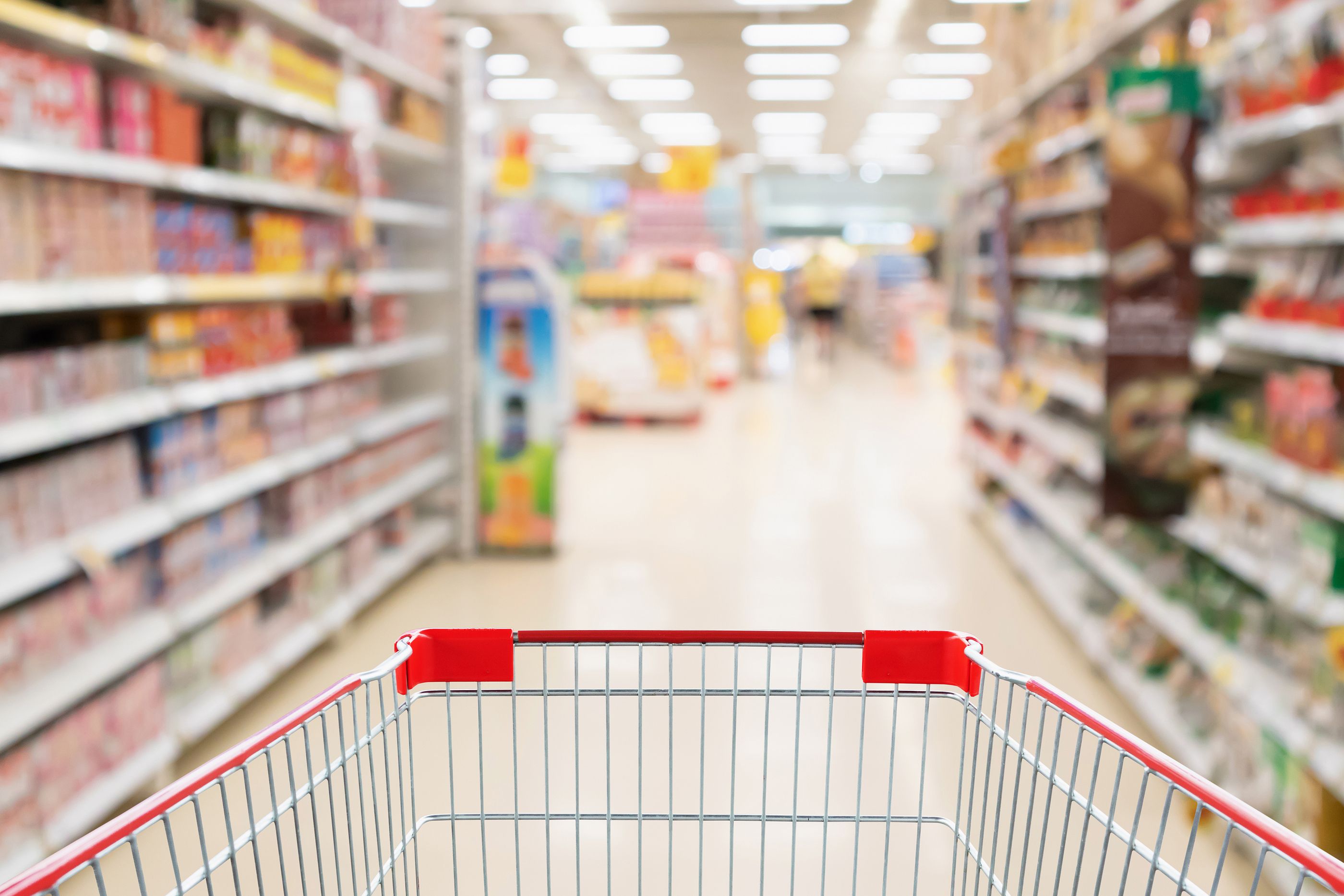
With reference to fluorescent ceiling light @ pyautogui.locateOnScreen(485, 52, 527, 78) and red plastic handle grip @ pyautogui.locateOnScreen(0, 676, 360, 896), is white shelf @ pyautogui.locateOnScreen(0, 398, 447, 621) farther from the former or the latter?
fluorescent ceiling light @ pyautogui.locateOnScreen(485, 52, 527, 78)

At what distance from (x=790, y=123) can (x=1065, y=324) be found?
1306cm

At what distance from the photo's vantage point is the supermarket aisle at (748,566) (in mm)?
4395

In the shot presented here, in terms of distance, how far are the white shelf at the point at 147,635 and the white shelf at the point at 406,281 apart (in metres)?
0.91

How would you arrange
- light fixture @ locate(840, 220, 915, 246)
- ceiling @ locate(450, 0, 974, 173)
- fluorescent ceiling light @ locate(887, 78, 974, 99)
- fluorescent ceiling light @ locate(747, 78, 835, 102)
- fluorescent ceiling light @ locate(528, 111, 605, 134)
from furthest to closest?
1. light fixture @ locate(840, 220, 915, 246)
2. fluorescent ceiling light @ locate(528, 111, 605, 134)
3. fluorescent ceiling light @ locate(747, 78, 835, 102)
4. fluorescent ceiling light @ locate(887, 78, 974, 99)
5. ceiling @ locate(450, 0, 974, 173)

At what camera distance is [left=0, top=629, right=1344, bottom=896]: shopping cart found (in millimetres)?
1414

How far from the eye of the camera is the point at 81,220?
270 centimetres

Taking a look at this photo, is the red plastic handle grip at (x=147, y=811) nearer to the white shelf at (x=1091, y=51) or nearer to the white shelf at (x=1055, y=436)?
the white shelf at (x=1055, y=436)

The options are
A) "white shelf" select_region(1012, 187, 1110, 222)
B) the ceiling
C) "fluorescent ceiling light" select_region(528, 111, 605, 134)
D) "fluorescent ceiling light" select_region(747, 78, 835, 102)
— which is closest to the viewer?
"white shelf" select_region(1012, 187, 1110, 222)

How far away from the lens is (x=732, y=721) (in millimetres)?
2547

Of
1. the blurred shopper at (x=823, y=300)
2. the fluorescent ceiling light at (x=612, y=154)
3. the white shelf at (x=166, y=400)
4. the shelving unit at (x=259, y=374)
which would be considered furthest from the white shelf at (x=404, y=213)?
the fluorescent ceiling light at (x=612, y=154)

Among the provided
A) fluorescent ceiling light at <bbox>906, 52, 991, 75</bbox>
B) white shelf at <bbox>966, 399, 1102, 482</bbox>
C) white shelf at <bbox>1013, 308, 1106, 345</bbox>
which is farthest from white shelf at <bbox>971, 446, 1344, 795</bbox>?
fluorescent ceiling light at <bbox>906, 52, 991, 75</bbox>

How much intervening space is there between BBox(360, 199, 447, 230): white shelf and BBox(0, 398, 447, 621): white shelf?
2.88ft

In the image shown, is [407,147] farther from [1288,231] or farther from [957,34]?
[957,34]

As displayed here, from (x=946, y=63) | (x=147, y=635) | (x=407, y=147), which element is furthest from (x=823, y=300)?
(x=147, y=635)
